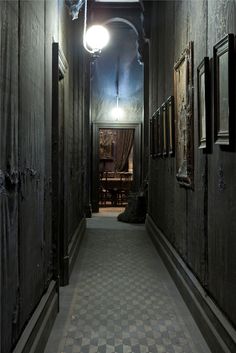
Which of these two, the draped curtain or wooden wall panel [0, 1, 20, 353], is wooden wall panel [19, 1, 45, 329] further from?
the draped curtain

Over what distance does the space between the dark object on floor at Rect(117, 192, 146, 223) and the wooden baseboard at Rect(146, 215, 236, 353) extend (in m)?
4.10

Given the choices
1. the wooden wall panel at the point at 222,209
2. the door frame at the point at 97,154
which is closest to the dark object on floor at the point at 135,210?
the door frame at the point at 97,154

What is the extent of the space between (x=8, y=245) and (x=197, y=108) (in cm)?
196

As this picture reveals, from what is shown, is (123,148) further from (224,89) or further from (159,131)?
(224,89)

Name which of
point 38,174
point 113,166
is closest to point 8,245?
point 38,174

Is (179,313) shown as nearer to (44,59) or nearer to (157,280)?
(157,280)

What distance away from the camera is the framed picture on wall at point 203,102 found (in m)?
2.70

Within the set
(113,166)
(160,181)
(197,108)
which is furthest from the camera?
(113,166)

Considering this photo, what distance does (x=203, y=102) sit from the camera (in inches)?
112

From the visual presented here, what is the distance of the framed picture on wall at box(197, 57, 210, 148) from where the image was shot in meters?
2.70

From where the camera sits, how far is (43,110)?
2.67 metres

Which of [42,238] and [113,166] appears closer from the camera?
[42,238]

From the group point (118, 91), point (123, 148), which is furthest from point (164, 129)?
point (123, 148)

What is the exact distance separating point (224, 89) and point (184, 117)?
1415 millimetres
